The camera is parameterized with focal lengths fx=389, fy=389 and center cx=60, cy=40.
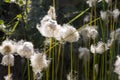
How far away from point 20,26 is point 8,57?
69.2 inches

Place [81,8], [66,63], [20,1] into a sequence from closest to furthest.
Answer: [20,1], [66,63], [81,8]

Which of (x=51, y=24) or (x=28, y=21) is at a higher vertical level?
(x=28, y=21)

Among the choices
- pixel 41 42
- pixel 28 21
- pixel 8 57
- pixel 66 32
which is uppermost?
Answer: pixel 28 21

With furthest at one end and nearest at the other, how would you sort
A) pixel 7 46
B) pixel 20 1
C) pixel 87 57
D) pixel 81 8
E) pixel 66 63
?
1. pixel 81 8
2. pixel 66 63
3. pixel 20 1
4. pixel 87 57
5. pixel 7 46

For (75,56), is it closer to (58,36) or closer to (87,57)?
(87,57)

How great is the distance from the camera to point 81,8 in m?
3.65

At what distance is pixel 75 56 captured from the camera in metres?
3.22

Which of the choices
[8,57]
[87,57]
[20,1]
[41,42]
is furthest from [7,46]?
[41,42]

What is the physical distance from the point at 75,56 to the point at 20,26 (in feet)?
1.79

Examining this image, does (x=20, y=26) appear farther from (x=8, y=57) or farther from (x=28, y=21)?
(x=8, y=57)

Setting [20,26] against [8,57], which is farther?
[20,26]

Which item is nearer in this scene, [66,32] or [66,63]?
[66,32]

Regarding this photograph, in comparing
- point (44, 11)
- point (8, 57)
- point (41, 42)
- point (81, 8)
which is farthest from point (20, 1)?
point (8, 57)

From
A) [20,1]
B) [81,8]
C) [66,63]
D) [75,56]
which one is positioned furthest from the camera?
[81,8]
